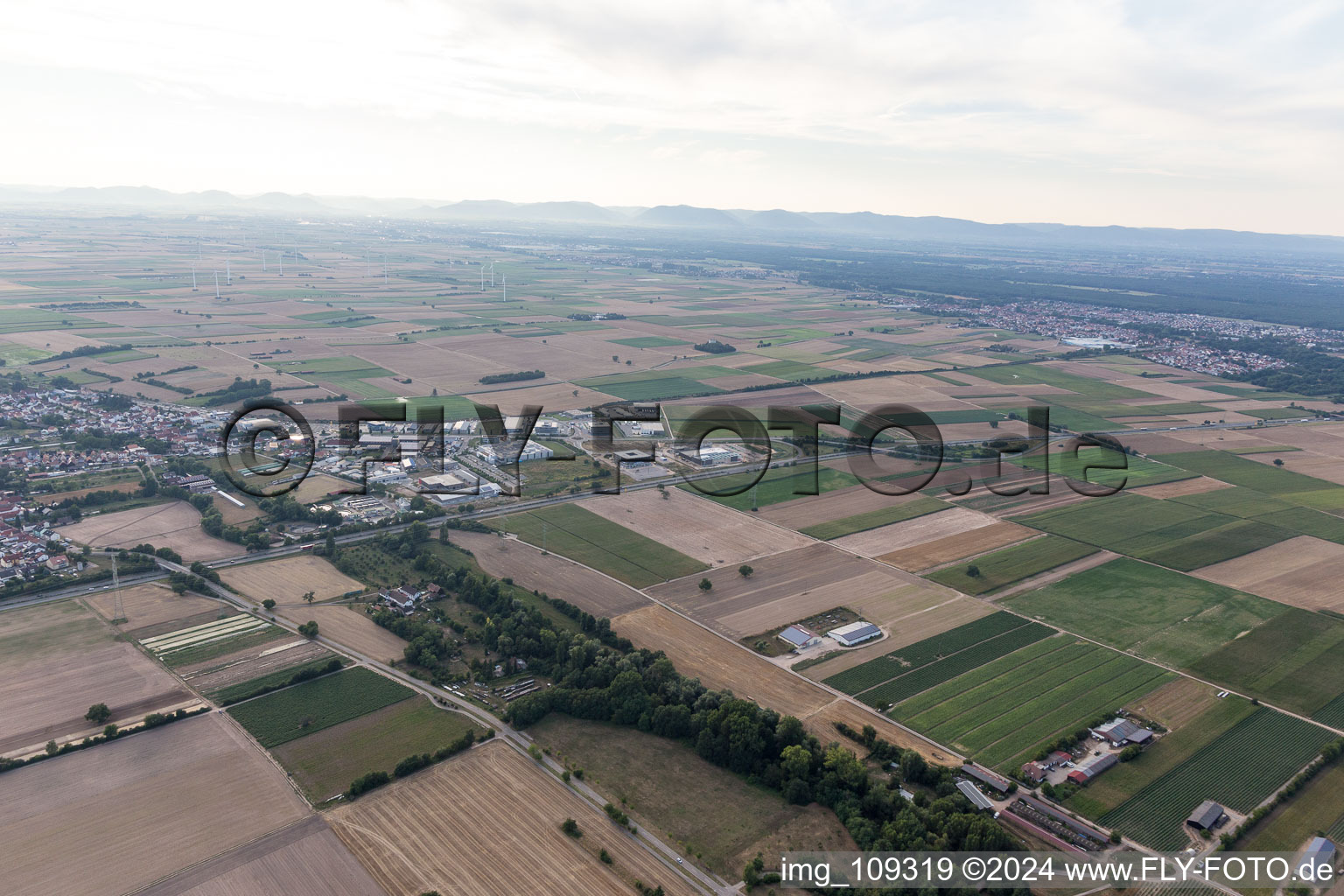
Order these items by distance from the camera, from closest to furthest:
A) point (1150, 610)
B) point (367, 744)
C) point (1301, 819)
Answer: point (1301, 819)
point (367, 744)
point (1150, 610)

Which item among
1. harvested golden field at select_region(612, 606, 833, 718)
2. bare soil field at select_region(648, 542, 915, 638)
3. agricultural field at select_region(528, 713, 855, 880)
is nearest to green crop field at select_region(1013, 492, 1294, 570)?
bare soil field at select_region(648, 542, 915, 638)

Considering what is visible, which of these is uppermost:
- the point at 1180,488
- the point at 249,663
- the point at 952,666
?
the point at 1180,488

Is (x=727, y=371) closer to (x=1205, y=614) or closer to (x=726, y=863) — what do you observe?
(x=1205, y=614)

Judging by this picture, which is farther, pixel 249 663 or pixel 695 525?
pixel 695 525

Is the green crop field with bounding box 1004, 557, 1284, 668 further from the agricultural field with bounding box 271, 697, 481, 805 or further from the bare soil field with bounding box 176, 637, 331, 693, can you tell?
the bare soil field with bounding box 176, 637, 331, 693

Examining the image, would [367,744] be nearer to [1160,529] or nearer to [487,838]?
[487,838]

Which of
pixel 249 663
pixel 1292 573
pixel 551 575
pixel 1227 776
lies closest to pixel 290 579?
pixel 249 663

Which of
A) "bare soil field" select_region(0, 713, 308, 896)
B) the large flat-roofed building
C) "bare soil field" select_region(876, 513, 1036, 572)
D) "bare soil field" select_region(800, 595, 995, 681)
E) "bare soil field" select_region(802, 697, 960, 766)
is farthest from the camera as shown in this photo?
"bare soil field" select_region(876, 513, 1036, 572)

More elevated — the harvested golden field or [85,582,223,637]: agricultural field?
the harvested golden field

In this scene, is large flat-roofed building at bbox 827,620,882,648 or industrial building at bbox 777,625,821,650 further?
large flat-roofed building at bbox 827,620,882,648
